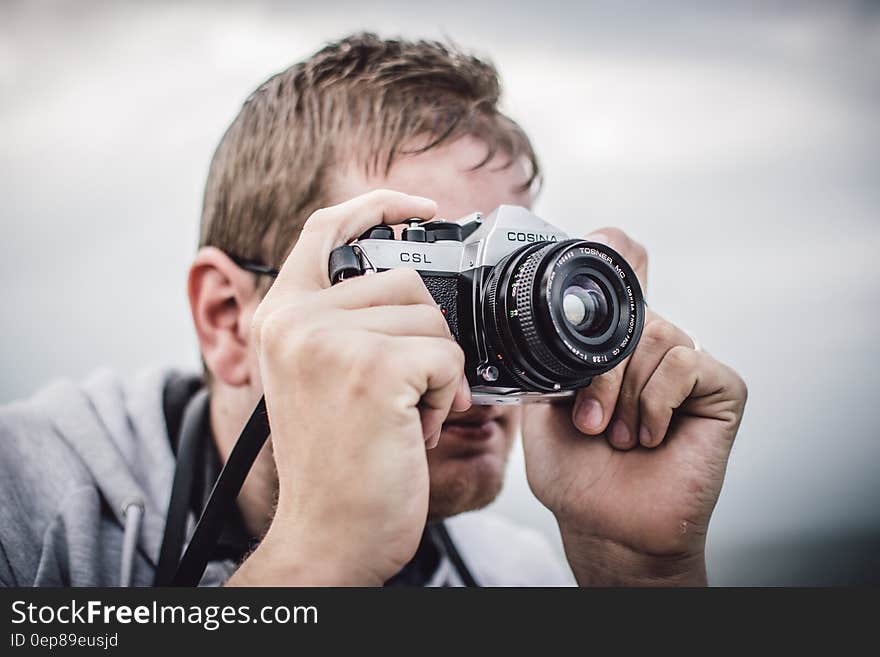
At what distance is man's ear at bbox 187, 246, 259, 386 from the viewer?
98 centimetres

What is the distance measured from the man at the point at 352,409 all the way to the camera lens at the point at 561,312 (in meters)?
0.06

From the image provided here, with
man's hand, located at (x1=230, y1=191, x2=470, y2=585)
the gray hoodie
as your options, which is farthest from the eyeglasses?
man's hand, located at (x1=230, y1=191, x2=470, y2=585)

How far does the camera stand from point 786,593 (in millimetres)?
716

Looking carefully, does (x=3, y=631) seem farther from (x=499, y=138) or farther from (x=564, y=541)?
(x=499, y=138)

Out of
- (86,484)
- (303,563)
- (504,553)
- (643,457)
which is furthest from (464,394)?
(504,553)

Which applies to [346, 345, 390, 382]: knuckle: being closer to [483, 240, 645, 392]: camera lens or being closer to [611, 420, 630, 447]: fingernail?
[483, 240, 645, 392]: camera lens

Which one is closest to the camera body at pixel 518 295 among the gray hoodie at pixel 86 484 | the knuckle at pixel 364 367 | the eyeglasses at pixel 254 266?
the knuckle at pixel 364 367

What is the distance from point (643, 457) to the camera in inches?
32.3

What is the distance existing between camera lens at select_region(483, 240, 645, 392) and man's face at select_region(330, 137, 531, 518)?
0.86ft

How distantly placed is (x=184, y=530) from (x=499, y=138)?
0.66 m

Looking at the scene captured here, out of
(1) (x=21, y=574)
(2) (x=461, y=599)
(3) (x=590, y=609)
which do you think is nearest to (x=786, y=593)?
(3) (x=590, y=609)

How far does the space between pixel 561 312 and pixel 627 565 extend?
1.30 feet

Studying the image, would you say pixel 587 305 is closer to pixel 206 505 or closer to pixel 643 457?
pixel 643 457

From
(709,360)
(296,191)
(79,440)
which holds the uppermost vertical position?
(296,191)
